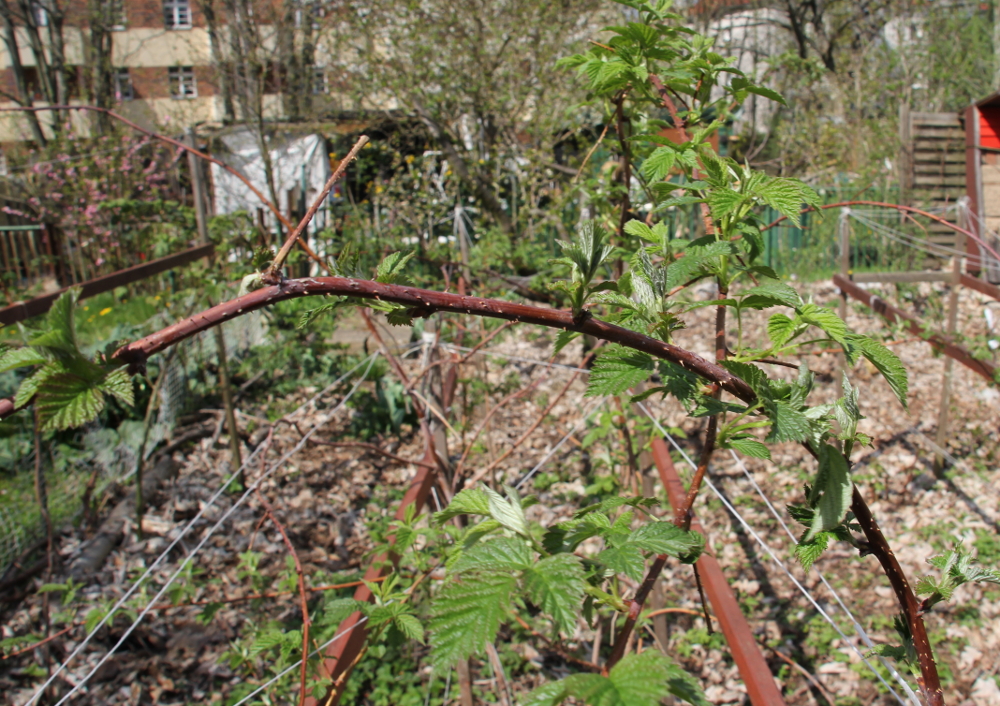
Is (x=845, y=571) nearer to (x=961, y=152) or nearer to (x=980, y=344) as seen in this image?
(x=980, y=344)

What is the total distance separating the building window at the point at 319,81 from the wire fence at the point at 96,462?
603 centimetres

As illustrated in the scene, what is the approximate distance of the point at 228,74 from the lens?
898cm

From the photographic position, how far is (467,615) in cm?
66

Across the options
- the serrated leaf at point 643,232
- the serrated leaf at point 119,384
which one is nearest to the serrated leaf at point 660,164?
the serrated leaf at point 643,232

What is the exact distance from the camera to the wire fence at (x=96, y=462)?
126 inches

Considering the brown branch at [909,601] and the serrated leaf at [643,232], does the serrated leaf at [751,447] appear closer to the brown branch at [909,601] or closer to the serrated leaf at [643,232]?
the brown branch at [909,601]

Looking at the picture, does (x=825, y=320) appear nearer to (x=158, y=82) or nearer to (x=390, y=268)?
(x=390, y=268)

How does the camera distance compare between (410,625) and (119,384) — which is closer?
(119,384)

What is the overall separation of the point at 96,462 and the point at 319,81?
7.95m

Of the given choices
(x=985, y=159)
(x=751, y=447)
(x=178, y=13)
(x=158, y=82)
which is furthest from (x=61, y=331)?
(x=178, y=13)

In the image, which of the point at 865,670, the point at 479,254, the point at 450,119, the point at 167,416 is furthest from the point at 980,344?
the point at 450,119

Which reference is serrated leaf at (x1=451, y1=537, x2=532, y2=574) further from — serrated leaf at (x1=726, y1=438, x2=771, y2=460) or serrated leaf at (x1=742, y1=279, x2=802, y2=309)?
serrated leaf at (x1=742, y1=279, x2=802, y2=309)

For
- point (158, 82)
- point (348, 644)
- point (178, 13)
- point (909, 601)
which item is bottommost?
point (348, 644)

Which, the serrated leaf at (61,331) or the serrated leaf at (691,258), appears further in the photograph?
the serrated leaf at (691,258)
